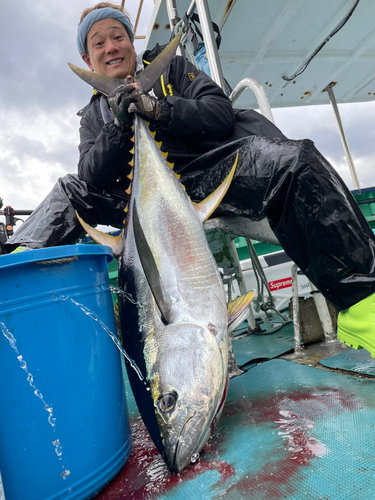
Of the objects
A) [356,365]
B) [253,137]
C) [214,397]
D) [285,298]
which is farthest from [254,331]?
[214,397]

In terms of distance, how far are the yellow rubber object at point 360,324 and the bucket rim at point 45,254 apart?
1044 mm

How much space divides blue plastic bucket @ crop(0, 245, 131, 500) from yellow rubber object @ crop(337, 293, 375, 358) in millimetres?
993

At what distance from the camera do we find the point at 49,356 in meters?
0.98

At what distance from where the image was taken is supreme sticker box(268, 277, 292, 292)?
12.1 ft

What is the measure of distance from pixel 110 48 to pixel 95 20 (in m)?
0.23

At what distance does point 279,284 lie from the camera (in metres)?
3.72

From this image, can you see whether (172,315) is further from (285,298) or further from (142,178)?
(285,298)

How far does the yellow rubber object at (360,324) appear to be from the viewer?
1323 mm

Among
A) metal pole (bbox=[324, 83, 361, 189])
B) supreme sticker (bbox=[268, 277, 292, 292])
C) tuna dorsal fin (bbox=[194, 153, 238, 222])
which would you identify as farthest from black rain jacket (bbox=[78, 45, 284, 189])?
metal pole (bbox=[324, 83, 361, 189])

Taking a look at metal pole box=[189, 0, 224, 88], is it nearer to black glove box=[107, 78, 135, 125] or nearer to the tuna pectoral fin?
black glove box=[107, 78, 135, 125]

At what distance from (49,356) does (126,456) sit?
19.4 inches

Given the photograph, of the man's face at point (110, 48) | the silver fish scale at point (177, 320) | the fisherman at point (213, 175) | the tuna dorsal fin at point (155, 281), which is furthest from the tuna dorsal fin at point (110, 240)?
the man's face at point (110, 48)

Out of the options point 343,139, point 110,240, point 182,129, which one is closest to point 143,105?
point 182,129

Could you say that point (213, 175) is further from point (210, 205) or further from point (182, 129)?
point (210, 205)
